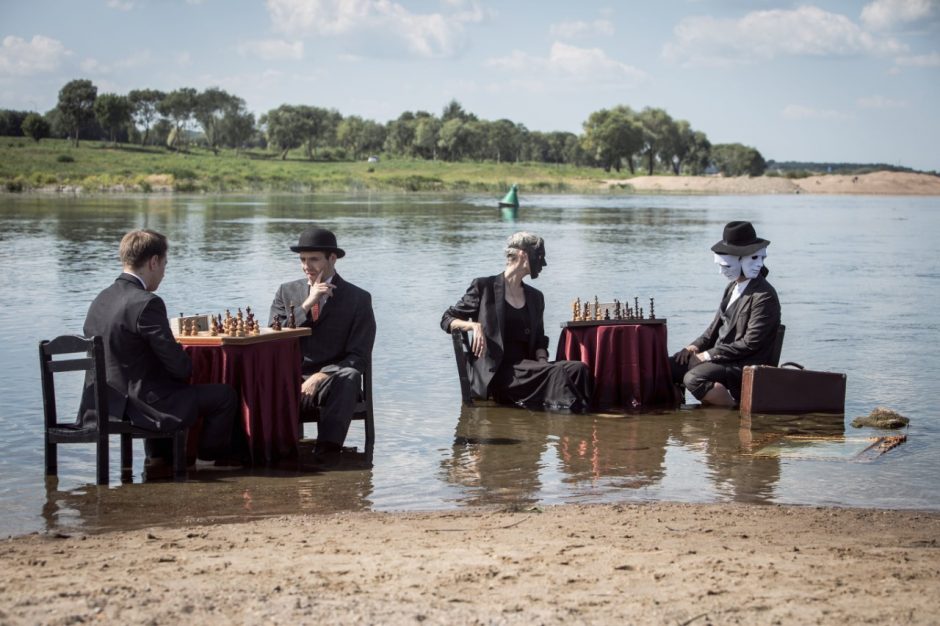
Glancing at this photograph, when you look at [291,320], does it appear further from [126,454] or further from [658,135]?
[658,135]

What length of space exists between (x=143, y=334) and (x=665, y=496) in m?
3.89

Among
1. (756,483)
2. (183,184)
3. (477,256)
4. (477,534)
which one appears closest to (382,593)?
(477,534)

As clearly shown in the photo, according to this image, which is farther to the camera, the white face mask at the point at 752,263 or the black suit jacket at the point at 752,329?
the white face mask at the point at 752,263

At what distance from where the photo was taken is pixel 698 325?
752 inches

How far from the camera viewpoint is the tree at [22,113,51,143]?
134 meters

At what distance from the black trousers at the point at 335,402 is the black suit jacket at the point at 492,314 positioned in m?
2.06

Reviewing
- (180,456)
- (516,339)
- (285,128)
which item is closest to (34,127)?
(285,128)

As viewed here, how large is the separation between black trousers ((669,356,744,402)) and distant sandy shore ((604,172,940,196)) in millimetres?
115056

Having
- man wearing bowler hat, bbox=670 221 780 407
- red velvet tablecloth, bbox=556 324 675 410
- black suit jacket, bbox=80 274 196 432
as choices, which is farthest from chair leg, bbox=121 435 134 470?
man wearing bowler hat, bbox=670 221 780 407

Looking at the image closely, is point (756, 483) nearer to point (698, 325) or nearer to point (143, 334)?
point (143, 334)

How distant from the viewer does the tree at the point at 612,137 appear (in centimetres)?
16925

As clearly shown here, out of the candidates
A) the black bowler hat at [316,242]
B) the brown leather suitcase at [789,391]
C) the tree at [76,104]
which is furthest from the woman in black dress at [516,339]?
the tree at [76,104]

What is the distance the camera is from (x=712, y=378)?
12039 millimetres

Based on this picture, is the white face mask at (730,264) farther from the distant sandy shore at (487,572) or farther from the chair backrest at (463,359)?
the distant sandy shore at (487,572)
